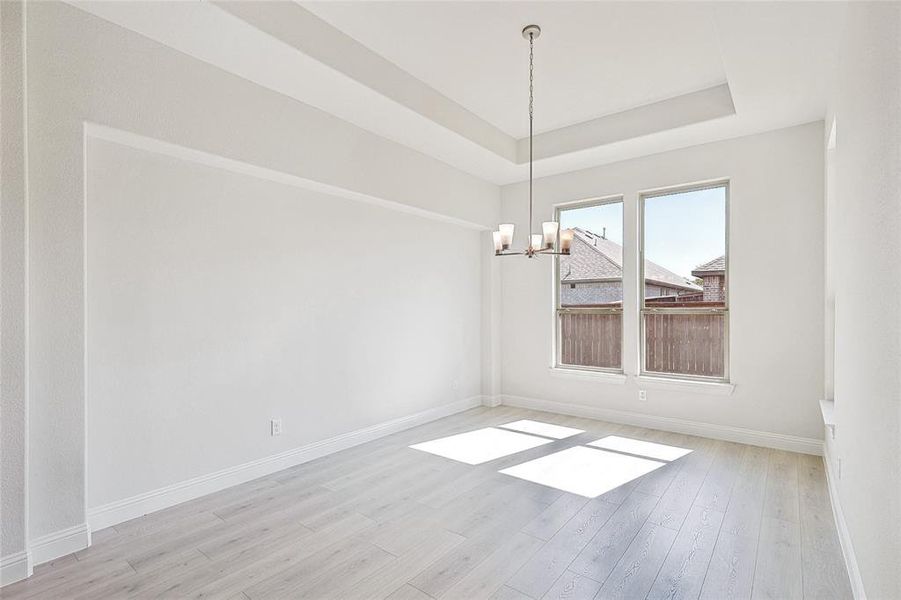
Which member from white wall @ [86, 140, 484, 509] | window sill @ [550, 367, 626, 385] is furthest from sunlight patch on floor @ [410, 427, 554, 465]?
window sill @ [550, 367, 626, 385]

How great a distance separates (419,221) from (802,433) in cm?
427

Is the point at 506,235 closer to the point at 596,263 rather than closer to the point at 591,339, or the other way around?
the point at 596,263

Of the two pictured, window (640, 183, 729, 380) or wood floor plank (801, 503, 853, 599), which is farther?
window (640, 183, 729, 380)

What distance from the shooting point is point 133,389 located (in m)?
2.96

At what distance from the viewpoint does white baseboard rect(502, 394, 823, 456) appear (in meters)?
4.17

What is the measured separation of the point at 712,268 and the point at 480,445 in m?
2.98

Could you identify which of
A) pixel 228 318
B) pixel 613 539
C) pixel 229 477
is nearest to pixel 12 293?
pixel 228 318

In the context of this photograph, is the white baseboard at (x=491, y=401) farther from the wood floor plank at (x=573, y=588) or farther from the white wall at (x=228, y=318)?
the wood floor plank at (x=573, y=588)

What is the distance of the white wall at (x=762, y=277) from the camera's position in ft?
13.5

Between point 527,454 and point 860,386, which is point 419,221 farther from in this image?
point 860,386

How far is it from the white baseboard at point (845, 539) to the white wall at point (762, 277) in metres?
0.91

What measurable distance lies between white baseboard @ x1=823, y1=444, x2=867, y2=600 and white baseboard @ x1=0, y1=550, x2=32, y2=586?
3852mm

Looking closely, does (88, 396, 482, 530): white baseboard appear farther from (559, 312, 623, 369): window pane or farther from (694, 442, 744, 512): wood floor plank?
(694, 442, 744, 512): wood floor plank

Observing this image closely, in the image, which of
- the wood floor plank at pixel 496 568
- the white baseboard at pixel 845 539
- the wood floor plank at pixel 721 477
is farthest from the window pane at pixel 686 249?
the wood floor plank at pixel 496 568
